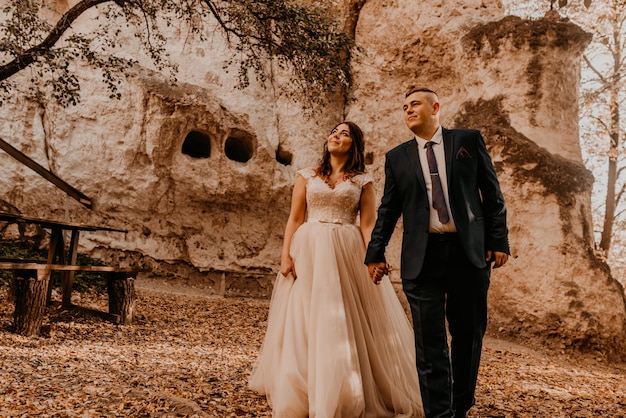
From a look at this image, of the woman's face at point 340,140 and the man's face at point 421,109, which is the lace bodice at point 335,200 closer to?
the woman's face at point 340,140

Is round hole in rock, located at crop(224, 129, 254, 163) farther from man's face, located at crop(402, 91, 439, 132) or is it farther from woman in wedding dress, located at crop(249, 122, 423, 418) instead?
man's face, located at crop(402, 91, 439, 132)

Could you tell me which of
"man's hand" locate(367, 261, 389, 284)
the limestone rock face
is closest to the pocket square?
"man's hand" locate(367, 261, 389, 284)

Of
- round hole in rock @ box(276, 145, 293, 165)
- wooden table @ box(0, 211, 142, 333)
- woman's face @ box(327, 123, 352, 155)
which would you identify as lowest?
wooden table @ box(0, 211, 142, 333)

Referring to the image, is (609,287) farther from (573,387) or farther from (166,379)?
(166,379)

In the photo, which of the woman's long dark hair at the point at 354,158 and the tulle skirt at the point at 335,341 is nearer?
the tulle skirt at the point at 335,341

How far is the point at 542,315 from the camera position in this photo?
300 inches

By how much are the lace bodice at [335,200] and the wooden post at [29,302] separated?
346 cm

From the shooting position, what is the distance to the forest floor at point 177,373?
3287 millimetres

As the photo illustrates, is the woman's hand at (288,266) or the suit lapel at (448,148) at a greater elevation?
the suit lapel at (448,148)

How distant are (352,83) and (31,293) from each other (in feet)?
27.1

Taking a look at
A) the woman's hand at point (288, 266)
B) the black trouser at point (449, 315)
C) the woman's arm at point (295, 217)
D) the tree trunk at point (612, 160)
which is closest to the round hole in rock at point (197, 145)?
the woman's arm at point (295, 217)

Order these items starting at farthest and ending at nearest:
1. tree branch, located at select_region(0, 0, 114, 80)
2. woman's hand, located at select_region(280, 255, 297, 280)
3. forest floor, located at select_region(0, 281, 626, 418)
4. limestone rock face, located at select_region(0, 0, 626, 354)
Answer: limestone rock face, located at select_region(0, 0, 626, 354), tree branch, located at select_region(0, 0, 114, 80), woman's hand, located at select_region(280, 255, 297, 280), forest floor, located at select_region(0, 281, 626, 418)

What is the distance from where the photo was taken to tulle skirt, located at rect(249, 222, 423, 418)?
2.94 m

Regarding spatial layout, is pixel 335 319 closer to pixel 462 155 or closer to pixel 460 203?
Answer: pixel 460 203
